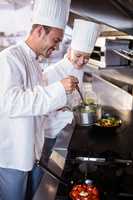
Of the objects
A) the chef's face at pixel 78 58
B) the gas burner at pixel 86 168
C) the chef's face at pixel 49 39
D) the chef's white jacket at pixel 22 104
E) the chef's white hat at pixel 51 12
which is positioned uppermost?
the chef's white hat at pixel 51 12

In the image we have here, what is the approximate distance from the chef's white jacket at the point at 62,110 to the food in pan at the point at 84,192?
638 millimetres

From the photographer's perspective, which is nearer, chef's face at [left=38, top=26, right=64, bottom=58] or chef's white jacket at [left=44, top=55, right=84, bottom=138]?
chef's face at [left=38, top=26, right=64, bottom=58]

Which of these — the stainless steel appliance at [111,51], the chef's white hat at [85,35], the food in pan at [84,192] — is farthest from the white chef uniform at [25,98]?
the stainless steel appliance at [111,51]

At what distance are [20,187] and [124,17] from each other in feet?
2.69

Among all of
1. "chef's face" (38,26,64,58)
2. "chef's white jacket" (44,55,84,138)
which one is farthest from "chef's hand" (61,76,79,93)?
"chef's white jacket" (44,55,84,138)

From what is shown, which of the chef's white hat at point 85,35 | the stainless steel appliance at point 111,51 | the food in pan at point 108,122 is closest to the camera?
the food in pan at point 108,122

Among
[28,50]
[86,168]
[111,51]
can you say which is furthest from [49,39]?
[111,51]

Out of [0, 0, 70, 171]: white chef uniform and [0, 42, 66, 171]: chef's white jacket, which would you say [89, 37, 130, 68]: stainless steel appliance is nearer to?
[0, 0, 70, 171]: white chef uniform

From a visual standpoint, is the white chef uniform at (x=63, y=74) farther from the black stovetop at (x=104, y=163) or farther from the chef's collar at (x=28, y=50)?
the chef's collar at (x=28, y=50)

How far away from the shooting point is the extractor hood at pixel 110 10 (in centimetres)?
102

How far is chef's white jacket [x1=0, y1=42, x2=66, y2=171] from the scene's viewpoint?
116 cm

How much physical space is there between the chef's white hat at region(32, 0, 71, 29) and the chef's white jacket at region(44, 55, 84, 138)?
1.41ft

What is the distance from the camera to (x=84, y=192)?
999mm

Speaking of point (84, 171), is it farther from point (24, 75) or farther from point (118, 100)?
point (118, 100)
